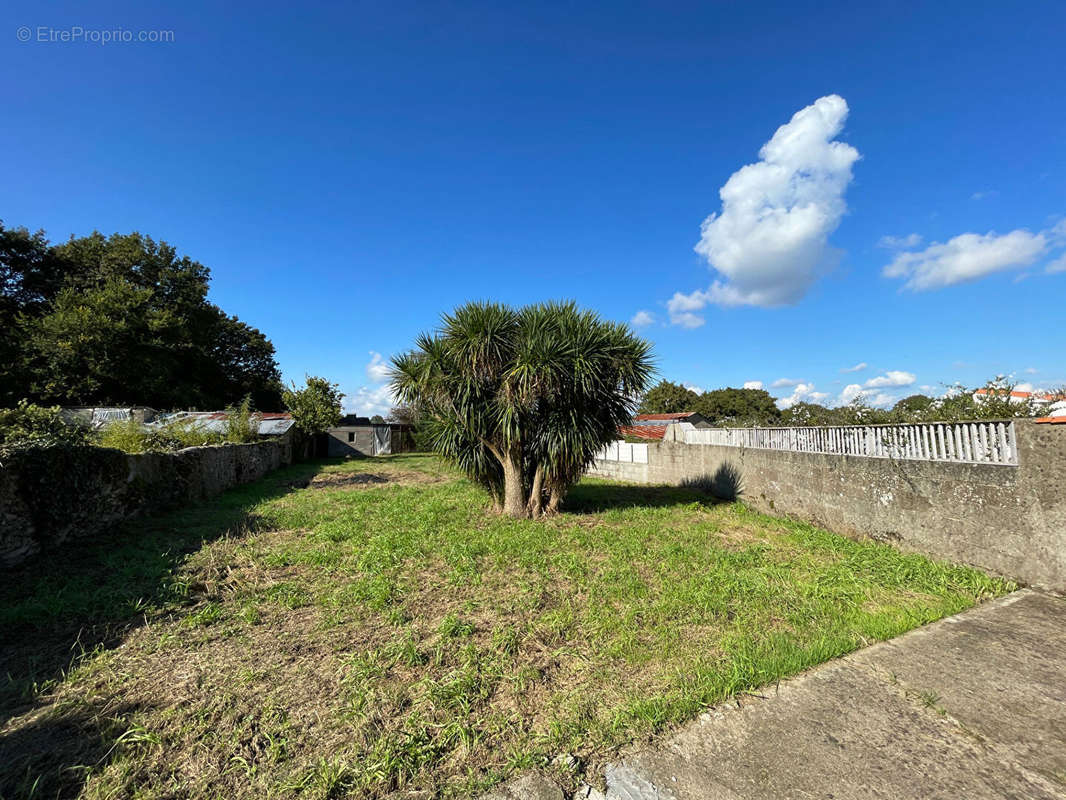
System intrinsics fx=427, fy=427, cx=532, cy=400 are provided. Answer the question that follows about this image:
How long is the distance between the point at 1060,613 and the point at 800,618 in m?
1.91

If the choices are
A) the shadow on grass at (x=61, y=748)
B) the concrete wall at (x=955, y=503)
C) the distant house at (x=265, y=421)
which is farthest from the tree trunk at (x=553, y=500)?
the distant house at (x=265, y=421)

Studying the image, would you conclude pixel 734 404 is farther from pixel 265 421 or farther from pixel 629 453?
pixel 265 421

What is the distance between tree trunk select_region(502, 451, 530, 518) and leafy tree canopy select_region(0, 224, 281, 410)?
2222cm

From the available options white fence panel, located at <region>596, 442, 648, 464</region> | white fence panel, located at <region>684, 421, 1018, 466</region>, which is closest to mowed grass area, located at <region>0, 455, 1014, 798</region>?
white fence panel, located at <region>684, 421, 1018, 466</region>

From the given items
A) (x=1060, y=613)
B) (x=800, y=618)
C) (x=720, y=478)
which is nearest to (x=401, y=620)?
(x=800, y=618)

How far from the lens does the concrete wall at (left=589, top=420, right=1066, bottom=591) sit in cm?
→ 362

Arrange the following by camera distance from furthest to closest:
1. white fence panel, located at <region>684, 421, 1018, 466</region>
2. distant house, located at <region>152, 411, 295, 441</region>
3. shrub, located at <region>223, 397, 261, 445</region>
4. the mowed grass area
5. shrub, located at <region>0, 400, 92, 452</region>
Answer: distant house, located at <region>152, 411, 295, 441</region>
shrub, located at <region>223, 397, 261, 445</region>
shrub, located at <region>0, 400, 92, 452</region>
white fence panel, located at <region>684, 421, 1018, 466</region>
the mowed grass area

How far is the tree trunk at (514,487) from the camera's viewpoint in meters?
7.44

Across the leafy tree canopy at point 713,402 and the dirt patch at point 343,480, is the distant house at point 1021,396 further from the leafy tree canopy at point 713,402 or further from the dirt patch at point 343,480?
the leafy tree canopy at point 713,402

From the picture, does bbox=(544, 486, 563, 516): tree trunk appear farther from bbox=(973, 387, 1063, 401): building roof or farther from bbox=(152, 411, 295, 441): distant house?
bbox=(152, 411, 295, 441): distant house

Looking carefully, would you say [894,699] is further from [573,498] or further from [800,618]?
[573,498]

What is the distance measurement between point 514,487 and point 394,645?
457 cm

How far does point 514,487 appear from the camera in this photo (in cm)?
748

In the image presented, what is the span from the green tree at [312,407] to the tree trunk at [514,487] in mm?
17474
